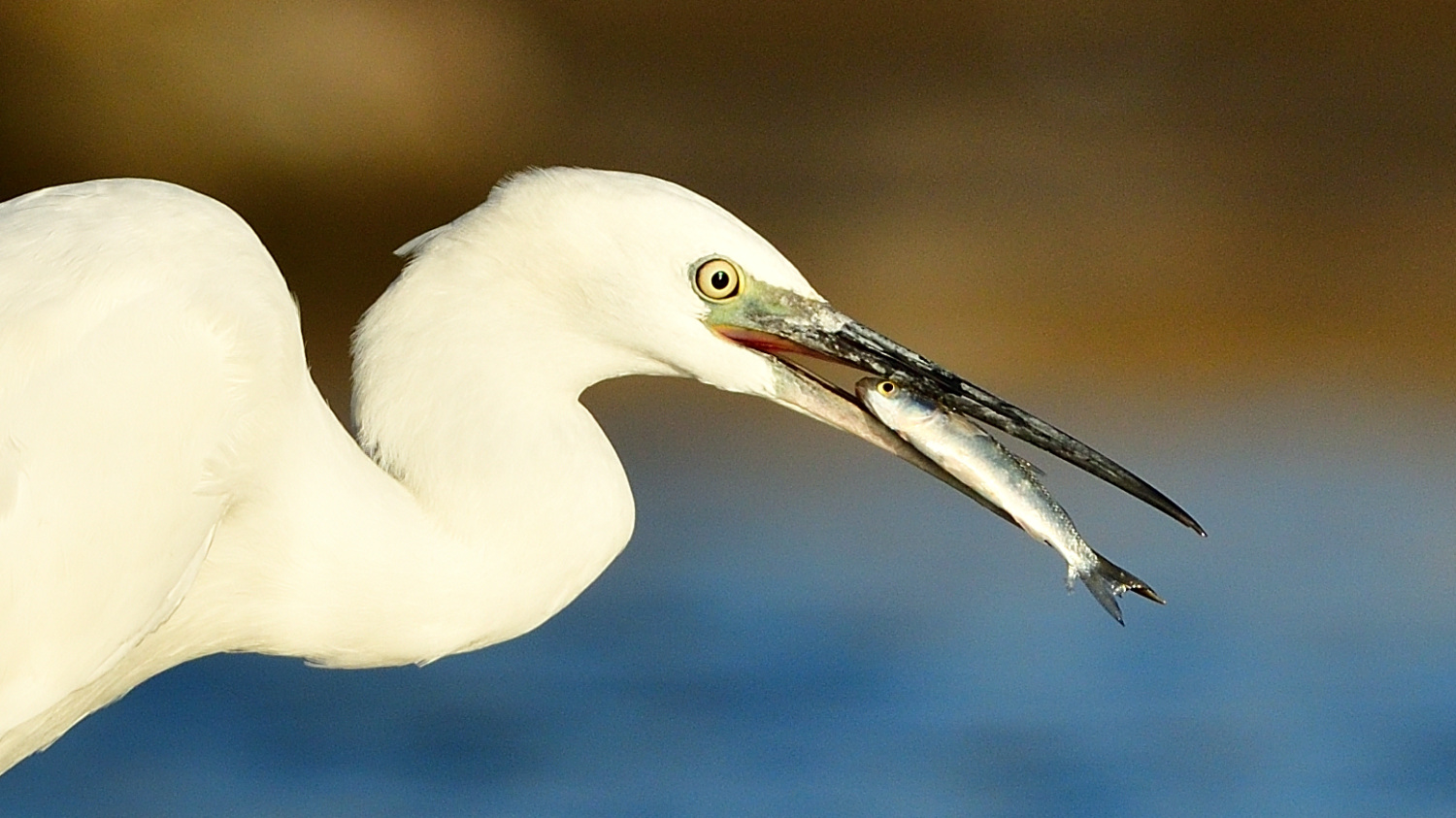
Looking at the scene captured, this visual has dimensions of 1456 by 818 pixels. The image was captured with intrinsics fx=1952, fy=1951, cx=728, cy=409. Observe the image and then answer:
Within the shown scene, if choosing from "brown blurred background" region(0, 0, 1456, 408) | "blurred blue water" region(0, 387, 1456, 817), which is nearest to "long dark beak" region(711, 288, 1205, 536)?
"blurred blue water" region(0, 387, 1456, 817)

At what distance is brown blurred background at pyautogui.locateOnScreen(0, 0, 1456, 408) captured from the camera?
918 centimetres

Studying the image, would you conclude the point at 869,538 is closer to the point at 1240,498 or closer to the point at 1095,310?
the point at 1240,498

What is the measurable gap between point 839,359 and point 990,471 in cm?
24

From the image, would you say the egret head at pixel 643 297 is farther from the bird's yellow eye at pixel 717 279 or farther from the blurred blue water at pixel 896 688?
the blurred blue water at pixel 896 688

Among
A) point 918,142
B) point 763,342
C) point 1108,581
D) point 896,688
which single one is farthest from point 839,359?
point 918,142

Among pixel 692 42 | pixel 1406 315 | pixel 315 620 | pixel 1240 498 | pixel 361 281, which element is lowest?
pixel 315 620

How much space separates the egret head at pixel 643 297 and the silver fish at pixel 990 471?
0.03 m

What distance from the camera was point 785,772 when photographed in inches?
213

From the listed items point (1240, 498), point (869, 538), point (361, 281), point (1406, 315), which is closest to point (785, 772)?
point (869, 538)

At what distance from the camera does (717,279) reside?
240cm

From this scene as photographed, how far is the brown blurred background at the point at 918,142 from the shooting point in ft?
30.1

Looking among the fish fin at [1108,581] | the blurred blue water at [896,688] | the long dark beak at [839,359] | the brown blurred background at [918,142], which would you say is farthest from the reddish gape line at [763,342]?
the brown blurred background at [918,142]

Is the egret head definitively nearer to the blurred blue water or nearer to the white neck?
the white neck

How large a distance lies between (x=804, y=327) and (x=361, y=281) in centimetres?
680
